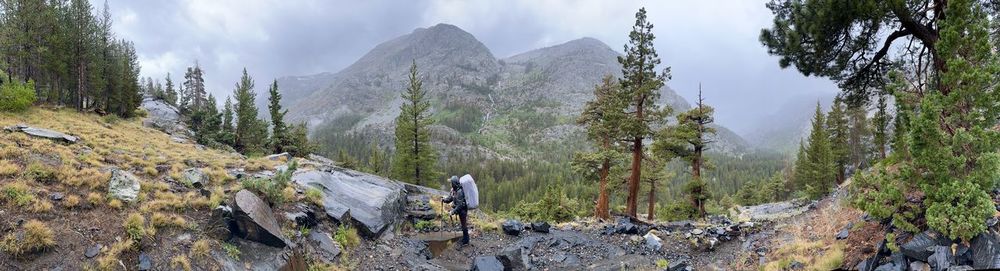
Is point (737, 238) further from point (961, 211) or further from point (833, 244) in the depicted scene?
point (961, 211)

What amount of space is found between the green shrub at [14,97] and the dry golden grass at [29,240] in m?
28.1

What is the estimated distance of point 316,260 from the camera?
10305 millimetres

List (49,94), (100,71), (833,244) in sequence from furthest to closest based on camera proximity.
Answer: (100,71)
(49,94)
(833,244)

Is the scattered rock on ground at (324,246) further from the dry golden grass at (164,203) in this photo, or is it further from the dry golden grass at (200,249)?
the dry golden grass at (164,203)

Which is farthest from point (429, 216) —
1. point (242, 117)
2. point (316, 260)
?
point (242, 117)

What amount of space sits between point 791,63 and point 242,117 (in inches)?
1717

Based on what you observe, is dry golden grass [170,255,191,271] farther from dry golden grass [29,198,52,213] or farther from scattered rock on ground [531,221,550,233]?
scattered rock on ground [531,221,550,233]

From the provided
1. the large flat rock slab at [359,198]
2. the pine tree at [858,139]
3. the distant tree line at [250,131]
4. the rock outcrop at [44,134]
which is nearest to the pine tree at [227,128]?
the distant tree line at [250,131]

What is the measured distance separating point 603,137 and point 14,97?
35.6 meters

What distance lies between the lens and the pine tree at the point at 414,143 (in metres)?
37.5

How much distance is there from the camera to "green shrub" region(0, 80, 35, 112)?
2573 cm

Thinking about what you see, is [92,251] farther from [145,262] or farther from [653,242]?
[653,242]

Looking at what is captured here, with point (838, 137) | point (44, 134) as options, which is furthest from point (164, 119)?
point (838, 137)

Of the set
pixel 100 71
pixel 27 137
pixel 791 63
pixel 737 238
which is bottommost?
pixel 737 238
